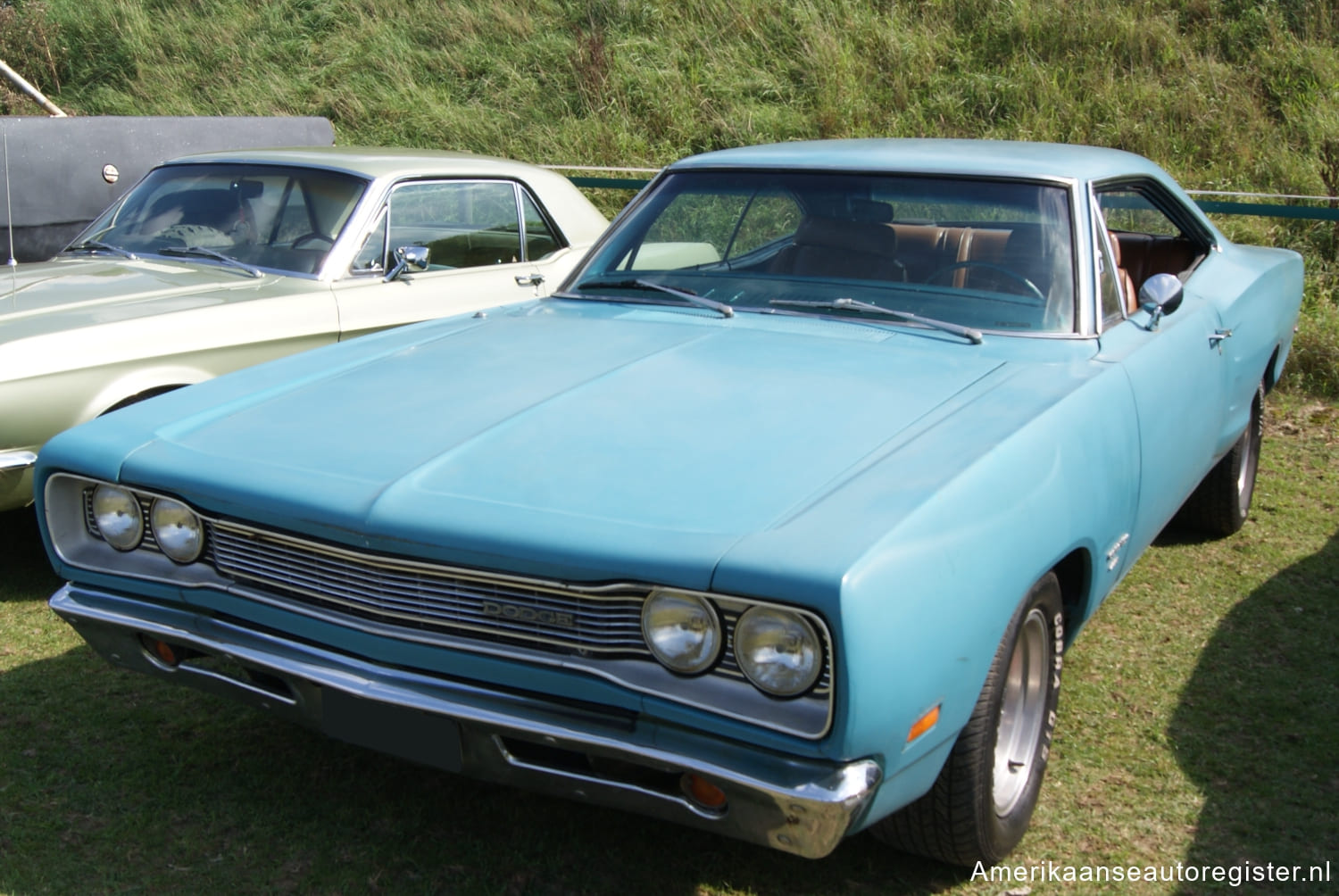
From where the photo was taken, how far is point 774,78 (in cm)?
1219

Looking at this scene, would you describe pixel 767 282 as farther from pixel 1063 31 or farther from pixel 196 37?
pixel 196 37

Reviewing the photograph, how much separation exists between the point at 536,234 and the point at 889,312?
3.14 metres

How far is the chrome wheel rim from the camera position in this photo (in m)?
2.73

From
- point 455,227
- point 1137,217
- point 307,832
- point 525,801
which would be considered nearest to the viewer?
point 307,832

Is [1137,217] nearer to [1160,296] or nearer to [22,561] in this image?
[1160,296]

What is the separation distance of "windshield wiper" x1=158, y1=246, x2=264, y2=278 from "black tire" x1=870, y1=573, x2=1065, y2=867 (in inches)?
143

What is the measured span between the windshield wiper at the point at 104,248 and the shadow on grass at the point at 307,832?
262cm

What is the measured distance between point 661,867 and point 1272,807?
1.48 metres

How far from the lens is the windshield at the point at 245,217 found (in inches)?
209

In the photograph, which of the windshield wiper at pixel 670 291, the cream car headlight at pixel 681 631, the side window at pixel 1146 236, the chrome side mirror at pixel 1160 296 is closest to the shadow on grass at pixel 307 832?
the cream car headlight at pixel 681 631

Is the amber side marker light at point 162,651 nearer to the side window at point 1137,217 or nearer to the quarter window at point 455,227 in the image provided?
the quarter window at point 455,227

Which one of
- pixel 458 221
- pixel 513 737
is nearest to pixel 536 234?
pixel 458 221

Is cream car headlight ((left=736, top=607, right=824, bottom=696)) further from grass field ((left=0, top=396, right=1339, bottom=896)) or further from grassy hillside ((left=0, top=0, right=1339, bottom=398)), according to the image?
grassy hillside ((left=0, top=0, right=1339, bottom=398))

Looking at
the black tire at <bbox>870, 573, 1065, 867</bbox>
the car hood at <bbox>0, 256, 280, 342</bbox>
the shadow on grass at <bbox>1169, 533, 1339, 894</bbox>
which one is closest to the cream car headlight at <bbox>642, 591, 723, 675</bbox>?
the black tire at <bbox>870, 573, 1065, 867</bbox>
